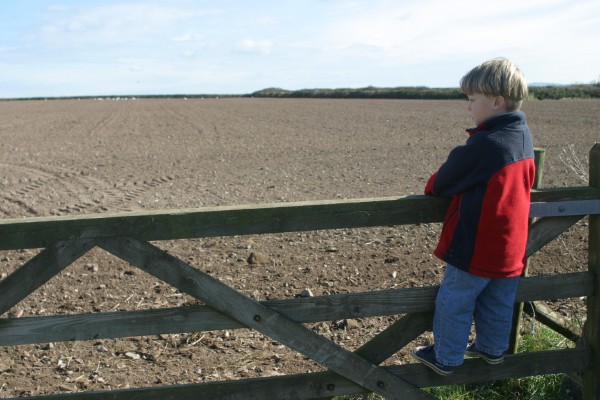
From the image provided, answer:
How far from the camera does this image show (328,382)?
348 cm

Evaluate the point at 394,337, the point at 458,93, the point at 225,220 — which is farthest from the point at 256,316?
the point at 458,93

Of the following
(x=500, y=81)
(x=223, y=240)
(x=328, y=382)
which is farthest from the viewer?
(x=223, y=240)

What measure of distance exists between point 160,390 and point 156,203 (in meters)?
7.52

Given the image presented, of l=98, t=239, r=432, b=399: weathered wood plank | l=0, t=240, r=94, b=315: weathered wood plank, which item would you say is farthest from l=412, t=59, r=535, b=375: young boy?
l=0, t=240, r=94, b=315: weathered wood plank

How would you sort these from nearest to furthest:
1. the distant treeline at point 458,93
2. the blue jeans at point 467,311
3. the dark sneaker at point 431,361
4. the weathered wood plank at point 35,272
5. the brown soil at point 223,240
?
1. the weathered wood plank at point 35,272
2. the blue jeans at point 467,311
3. the dark sneaker at point 431,361
4. the brown soil at point 223,240
5. the distant treeline at point 458,93

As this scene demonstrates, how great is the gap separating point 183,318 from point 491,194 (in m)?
1.55

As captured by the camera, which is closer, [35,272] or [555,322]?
[35,272]

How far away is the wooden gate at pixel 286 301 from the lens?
302 cm

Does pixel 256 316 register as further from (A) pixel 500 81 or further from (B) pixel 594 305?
(B) pixel 594 305

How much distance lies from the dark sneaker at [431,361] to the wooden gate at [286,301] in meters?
0.10

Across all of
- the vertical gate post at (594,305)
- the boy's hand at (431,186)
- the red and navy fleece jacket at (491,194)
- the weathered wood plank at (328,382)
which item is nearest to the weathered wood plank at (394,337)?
the weathered wood plank at (328,382)

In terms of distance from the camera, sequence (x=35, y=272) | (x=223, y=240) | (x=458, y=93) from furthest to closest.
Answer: (x=458, y=93) → (x=223, y=240) → (x=35, y=272)

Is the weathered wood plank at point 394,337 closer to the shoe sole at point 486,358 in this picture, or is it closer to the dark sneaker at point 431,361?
the dark sneaker at point 431,361

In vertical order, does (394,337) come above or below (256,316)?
below
